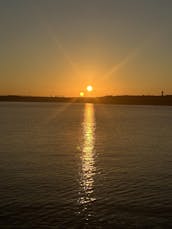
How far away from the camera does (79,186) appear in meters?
19.8

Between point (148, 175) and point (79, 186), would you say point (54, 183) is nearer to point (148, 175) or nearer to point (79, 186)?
point (79, 186)

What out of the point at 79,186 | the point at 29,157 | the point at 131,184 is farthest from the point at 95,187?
the point at 29,157

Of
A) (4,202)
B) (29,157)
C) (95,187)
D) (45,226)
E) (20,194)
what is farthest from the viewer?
(29,157)

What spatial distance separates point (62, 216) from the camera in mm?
14828

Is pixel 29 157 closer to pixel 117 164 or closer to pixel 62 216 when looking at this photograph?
pixel 117 164

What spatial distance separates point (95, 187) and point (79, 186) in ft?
3.08

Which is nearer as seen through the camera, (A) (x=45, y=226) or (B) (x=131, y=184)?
(A) (x=45, y=226)

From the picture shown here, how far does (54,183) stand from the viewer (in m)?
20.1

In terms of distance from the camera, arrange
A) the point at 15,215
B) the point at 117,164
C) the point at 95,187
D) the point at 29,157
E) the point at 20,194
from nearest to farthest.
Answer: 1. the point at 15,215
2. the point at 20,194
3. the point at 95,187
4. the point at 117,164
5. the point at 29,157

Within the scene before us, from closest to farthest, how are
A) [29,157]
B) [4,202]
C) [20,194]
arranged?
1. [4,202]
2. [20,194]
3. [29,157]

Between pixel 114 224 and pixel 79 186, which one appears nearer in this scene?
pixel 114 224

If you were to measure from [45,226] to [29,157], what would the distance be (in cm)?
1547

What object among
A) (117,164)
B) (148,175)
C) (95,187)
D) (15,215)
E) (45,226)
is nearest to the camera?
(45,226)

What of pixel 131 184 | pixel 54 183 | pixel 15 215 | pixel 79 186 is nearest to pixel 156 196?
pixel 131 184
